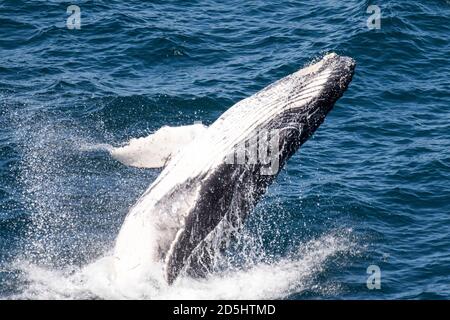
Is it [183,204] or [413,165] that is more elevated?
[183,204]

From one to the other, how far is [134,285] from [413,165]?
14.0 m

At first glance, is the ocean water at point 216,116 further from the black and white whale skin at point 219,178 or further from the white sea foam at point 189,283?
the black and white whale skin at point 219,178

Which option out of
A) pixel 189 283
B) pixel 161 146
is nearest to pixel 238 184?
pixel 189 283

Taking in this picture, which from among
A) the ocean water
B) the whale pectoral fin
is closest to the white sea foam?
the ocean water

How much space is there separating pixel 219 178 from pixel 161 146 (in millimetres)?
4290

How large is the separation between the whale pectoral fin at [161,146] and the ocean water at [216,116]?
106 inches

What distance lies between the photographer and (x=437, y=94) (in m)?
40.8

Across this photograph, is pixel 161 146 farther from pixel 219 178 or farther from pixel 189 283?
pixel 189 283

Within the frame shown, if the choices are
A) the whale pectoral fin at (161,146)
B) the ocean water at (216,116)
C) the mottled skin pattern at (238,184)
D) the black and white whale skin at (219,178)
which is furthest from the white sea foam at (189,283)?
the whale pectoral fin at (161,146)

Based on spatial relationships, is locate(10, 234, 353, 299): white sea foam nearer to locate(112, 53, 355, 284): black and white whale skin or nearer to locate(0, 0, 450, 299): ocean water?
locate(0, 0, 450, 299): ocean water

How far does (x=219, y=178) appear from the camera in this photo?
2477 centimetres

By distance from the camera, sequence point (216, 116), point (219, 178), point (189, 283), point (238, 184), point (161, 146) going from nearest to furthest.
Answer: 1. point (219, 178)
2. point (238, 184)
3. point (189, 283)
4. point (161, 146)
5. point (216, 116)
